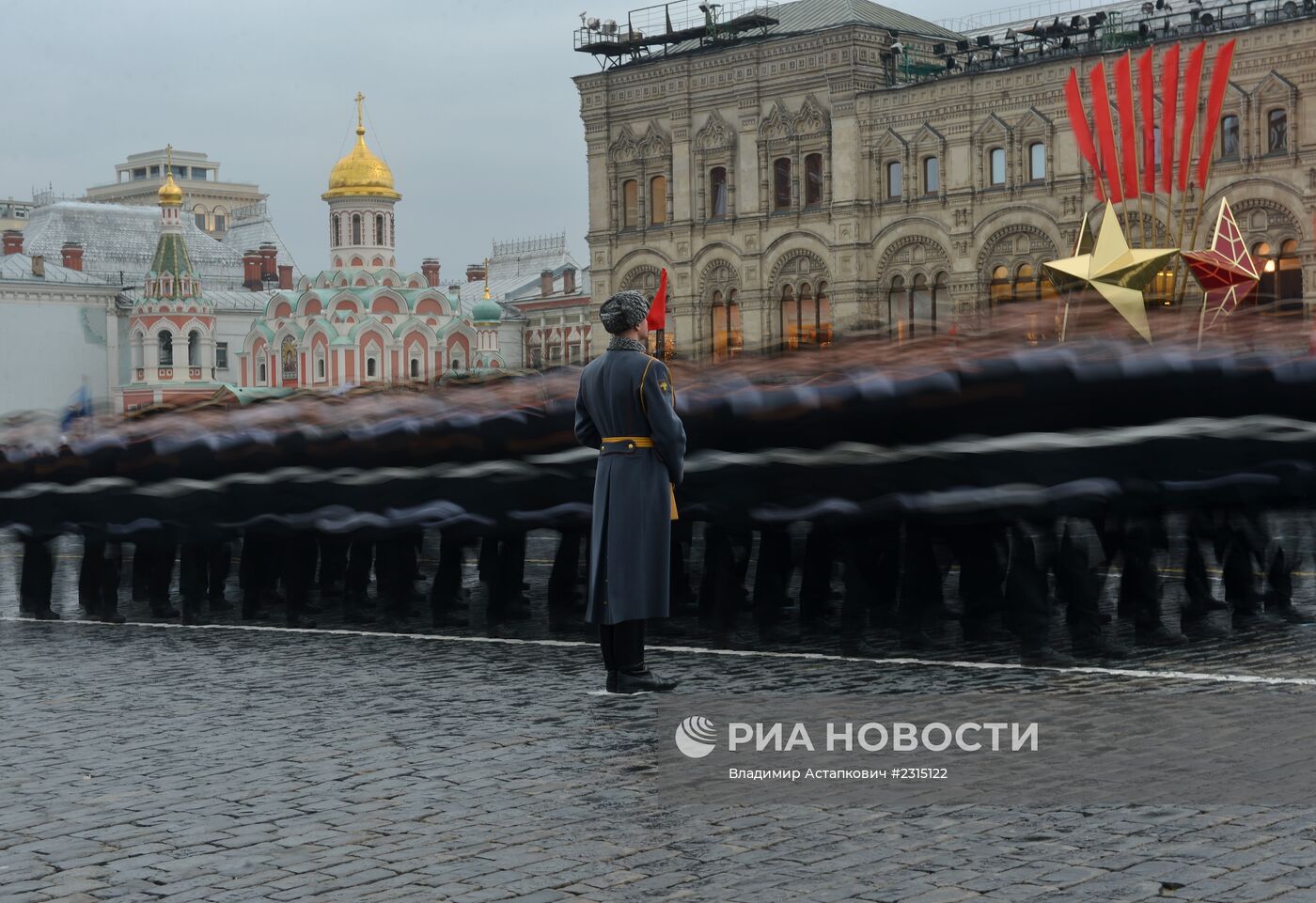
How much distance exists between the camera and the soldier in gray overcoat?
678cm

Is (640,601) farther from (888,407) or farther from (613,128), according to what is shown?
(613,128)

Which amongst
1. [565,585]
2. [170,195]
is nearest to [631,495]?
[565,585]

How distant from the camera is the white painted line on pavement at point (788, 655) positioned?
22.0ft

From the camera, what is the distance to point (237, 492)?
9.62 m

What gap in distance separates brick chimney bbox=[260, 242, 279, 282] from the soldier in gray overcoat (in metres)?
74.4

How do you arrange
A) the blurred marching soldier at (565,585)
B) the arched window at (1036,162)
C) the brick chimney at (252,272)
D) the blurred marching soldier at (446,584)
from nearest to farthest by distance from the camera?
the blurred marching soldier at (565,585), the blurred marching soldier at (446,584), the arched window at (1036,162), the brick chimney at (252,272)

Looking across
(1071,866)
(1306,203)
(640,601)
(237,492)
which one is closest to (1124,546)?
(640,601)

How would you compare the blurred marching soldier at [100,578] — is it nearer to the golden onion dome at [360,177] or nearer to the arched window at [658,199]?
the arched window at [658,199]

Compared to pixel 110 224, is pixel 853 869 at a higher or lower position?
lower

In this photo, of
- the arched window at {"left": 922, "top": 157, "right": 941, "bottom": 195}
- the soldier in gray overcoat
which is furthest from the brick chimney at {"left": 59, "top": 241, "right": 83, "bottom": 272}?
the soldier in gray overcoat

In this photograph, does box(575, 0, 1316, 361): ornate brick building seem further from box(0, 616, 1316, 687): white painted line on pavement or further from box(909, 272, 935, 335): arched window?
box(0, 616, 1316, 687): white painted line on pavement

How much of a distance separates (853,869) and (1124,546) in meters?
4.04

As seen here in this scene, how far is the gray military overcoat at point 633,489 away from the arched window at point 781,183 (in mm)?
35958

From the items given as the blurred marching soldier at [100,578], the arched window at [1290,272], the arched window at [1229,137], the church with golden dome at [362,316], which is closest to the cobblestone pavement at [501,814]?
the blurred marching soldier at [100,578]
